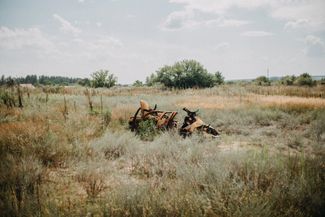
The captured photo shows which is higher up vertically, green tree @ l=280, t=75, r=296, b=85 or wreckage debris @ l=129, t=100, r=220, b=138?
green tree @ l=280, t=75, r=296, b=85

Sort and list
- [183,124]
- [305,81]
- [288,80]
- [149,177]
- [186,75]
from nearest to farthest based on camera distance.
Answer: [149,177] → [183,124] → [186,75] → [305,81] → [288,80]

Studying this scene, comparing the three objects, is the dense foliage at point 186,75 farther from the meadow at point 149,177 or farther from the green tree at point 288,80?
the meadow at point 149,177

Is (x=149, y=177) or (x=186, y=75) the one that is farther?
(x=186, y=75)

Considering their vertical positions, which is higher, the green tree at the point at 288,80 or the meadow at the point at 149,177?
the green tree at the point at 288,80

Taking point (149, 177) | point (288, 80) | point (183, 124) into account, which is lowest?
point (149, 177)

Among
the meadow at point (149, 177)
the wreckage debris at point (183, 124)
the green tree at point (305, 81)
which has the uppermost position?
the green tree at point (305, 81)

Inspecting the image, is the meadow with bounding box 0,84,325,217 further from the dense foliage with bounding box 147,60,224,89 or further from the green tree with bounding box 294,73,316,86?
the green tree with bounding box 294,73,316,86

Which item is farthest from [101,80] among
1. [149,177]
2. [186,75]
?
[149,177]

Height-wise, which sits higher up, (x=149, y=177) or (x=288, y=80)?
(x=288, y=80)

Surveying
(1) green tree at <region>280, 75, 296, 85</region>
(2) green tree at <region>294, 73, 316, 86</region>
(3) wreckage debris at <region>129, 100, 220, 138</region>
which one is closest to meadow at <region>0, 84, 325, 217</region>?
(3) wreckage debris at <region>129, 100, 220, 138</region>

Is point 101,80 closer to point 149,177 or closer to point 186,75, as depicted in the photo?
point 186,75

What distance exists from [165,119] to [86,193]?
4649 millimetres

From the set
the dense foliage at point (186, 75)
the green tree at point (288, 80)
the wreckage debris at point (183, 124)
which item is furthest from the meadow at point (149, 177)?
the green tree at point (288, 80)

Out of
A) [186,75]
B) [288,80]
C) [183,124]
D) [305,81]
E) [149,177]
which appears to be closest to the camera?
[149,177]
